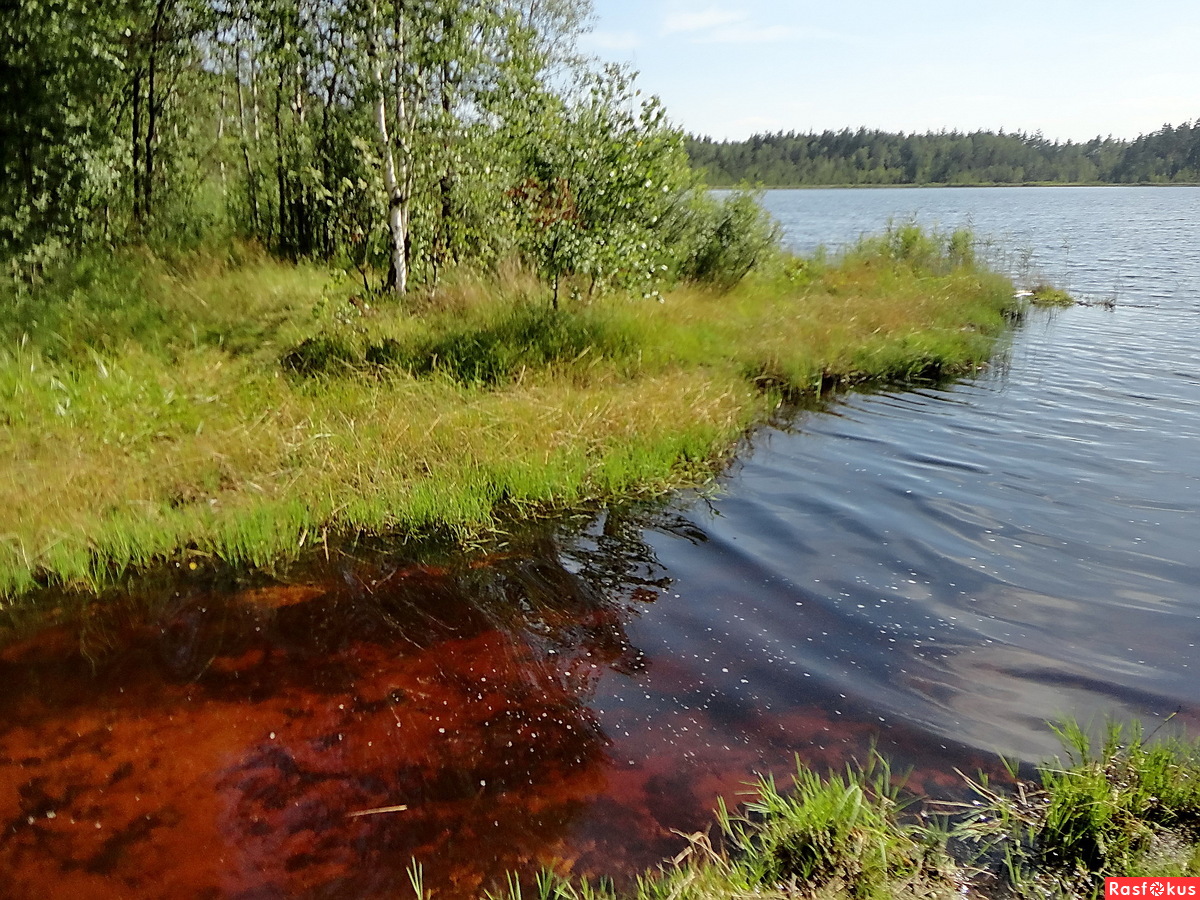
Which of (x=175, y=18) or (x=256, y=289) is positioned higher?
(x=175, y=18)

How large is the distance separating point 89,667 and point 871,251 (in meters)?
19.1

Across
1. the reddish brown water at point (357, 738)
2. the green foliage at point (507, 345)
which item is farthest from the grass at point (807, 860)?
the green foliage at point (507, 345)

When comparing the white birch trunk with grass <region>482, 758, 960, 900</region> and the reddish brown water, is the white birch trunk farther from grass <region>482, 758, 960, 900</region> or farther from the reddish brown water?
grass <region>482, 758, 960, 900</region>

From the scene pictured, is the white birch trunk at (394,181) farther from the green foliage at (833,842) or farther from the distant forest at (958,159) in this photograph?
the distant forest at (958,159)

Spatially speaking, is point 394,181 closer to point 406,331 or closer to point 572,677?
point 406,331

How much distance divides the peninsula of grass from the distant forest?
138 m

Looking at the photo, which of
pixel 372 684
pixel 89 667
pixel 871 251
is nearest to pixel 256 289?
pixel 89 667

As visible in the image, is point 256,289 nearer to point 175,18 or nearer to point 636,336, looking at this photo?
point 175,18

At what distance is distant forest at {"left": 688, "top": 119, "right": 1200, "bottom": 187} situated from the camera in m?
141

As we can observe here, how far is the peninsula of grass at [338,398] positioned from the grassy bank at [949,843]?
3.62m

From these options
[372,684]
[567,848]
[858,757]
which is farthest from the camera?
[372,684]

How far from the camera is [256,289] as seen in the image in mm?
10656

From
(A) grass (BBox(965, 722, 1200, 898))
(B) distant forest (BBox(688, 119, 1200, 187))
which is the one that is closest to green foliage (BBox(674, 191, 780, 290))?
(A) grass (BBox(965, 722, 1200, 898))

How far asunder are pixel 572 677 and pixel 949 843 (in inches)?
82.8
